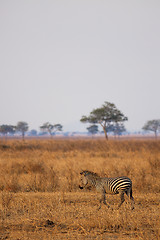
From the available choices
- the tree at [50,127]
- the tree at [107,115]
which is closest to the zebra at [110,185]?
the tree at [107,115]

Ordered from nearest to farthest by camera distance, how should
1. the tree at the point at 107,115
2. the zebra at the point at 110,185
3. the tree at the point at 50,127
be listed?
the zebra at the point at 110,185 → the tree at the point at 107,115 → the tree at the point at 50,127

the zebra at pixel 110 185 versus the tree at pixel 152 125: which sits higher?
the tree at pixel 152 125

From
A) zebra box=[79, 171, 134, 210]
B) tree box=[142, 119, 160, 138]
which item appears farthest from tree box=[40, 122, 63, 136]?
zebra box=[79, 171, 134, 210]

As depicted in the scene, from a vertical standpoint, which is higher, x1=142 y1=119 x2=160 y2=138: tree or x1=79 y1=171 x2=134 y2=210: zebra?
x1=142 y1=119 x2=160 y2=138: tree

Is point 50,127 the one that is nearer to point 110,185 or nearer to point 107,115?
point 107,115

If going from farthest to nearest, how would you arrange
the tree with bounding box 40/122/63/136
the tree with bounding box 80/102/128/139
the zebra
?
the tree with bounding box 40/122/63/136 → the tree with bounding box 80/102/128/139 → the zebra

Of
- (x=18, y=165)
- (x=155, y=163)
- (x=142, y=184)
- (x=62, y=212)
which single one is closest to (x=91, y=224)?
(x=62, y=212)

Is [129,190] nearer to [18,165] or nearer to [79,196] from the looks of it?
[79,196]

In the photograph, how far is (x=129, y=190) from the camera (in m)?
6.77

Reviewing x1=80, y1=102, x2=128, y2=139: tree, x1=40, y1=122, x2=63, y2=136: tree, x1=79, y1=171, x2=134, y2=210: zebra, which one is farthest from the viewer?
x1=40, y1=122, x2=63, y2=136: tree

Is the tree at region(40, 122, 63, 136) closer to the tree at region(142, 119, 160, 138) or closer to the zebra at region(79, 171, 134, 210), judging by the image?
the tree at region(142, 119, 160, 138)

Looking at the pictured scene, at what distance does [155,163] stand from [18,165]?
7.38 metres

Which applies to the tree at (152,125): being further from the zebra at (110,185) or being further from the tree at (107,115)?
the zebra at (110,185)

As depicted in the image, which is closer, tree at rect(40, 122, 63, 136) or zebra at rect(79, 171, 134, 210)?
zebra at rect(79, 171, 134, 210)
